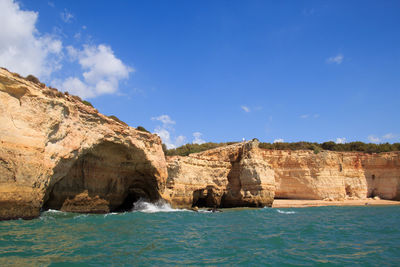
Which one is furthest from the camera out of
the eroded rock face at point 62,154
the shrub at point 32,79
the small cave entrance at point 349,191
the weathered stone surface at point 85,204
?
the small cave entrance at point 349,191

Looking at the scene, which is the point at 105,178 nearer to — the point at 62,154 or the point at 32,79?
the point at 62,154

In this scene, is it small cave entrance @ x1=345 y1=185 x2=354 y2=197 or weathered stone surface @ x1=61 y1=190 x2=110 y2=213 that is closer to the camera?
weathered stone surface @ x1=61 y1=190 x2=110 y2=213

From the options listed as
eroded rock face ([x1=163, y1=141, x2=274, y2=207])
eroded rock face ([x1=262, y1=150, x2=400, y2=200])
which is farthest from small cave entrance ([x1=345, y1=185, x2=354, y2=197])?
eroded rock face ([x1=163, y1=141, x2=274, y2=207])

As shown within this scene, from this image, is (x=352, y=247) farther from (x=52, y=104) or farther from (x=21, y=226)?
(x=52, y=104)

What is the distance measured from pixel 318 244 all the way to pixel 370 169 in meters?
34.4

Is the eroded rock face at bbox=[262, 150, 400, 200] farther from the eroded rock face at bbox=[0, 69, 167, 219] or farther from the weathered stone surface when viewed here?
the weathered stone surface

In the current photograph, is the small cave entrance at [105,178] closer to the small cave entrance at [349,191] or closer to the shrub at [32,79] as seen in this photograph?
the shrub at [32,79]

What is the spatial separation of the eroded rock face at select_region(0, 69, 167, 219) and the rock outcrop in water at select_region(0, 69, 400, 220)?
1.7 inches

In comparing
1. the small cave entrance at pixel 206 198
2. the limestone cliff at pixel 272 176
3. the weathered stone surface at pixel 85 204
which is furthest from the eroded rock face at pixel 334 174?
the weathered stone surface at pixel 85 204

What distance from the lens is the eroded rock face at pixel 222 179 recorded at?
25.1m

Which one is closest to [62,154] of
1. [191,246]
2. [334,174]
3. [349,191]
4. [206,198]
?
[191,246]

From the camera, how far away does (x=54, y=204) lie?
742 inches

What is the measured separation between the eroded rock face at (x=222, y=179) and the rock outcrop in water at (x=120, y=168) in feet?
0.32

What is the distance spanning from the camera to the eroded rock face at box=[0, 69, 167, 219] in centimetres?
1281
